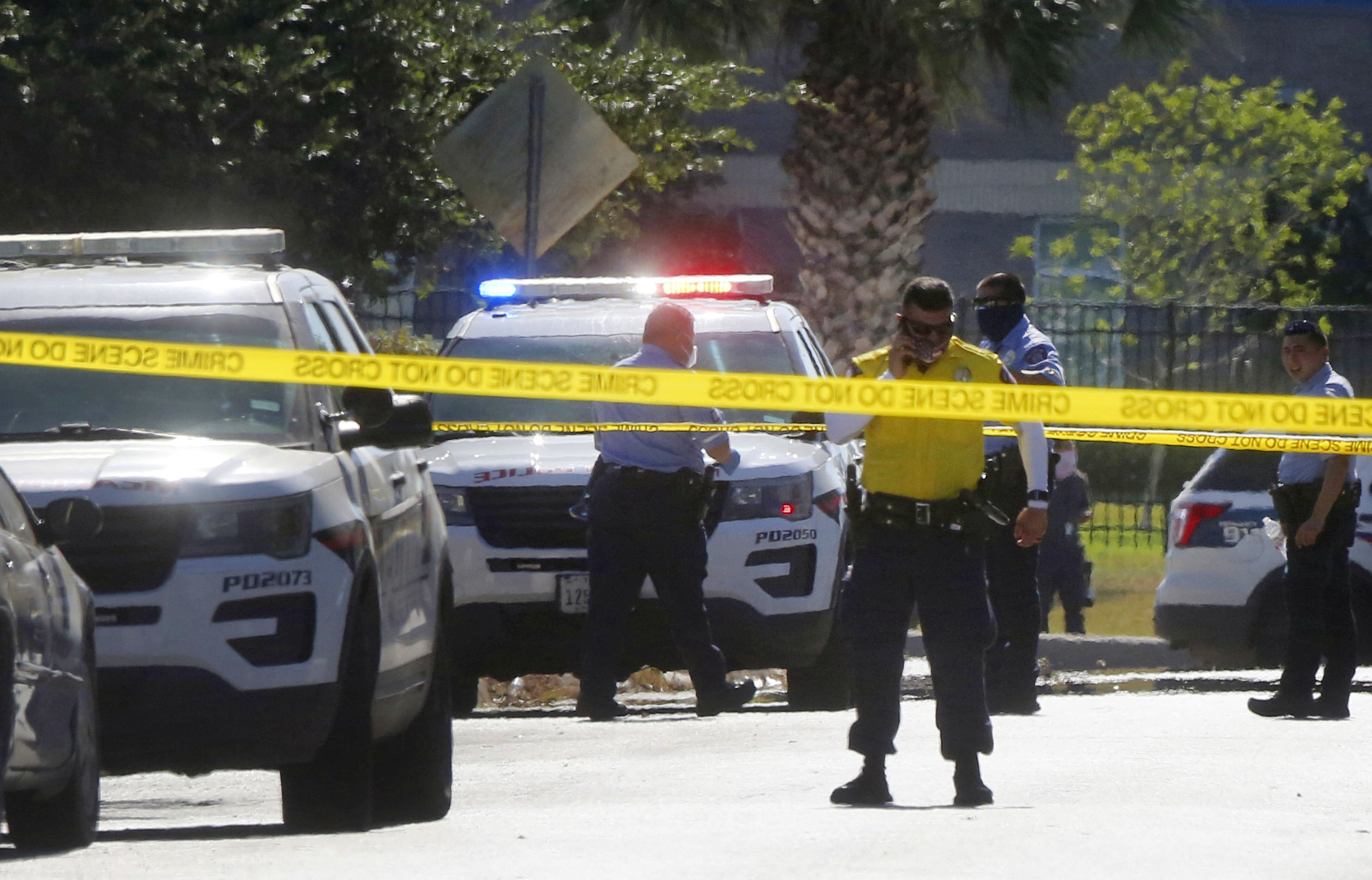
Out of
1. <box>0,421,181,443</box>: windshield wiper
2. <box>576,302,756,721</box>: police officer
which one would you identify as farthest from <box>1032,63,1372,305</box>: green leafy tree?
<box>0,421,181,443</box>: windshield wiper

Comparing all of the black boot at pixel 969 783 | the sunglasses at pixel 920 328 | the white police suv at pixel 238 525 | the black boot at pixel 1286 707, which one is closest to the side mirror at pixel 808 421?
the black boot at pixel 1286 707

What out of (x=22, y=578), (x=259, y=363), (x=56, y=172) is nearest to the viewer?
(x=22, y=578)

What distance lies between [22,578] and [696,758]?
351cm

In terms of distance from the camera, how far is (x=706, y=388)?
865cm

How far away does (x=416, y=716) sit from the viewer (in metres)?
7.61

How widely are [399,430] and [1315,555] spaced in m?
4.60

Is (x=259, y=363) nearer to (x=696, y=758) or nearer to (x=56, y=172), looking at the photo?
(x=696, y=758)

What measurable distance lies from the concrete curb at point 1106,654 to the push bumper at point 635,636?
4.19m

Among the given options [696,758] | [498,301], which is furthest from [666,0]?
[696,758]

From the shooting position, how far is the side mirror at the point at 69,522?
6145 mm

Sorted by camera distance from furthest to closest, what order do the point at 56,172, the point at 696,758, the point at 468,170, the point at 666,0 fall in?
the point at 666,0 → the point at 56,172 → the point at 468,170 → the point at 696,758

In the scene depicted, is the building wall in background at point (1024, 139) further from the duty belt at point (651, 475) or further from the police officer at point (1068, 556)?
the duty belt at point (651, 475)

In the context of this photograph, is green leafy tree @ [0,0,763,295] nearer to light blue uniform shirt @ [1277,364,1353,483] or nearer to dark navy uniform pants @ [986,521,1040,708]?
dark navy uniform pants @ [986,521,1040,708]

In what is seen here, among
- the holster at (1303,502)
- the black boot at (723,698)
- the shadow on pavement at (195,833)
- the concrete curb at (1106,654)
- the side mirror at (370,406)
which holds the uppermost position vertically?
the side mirror at (370,406)
